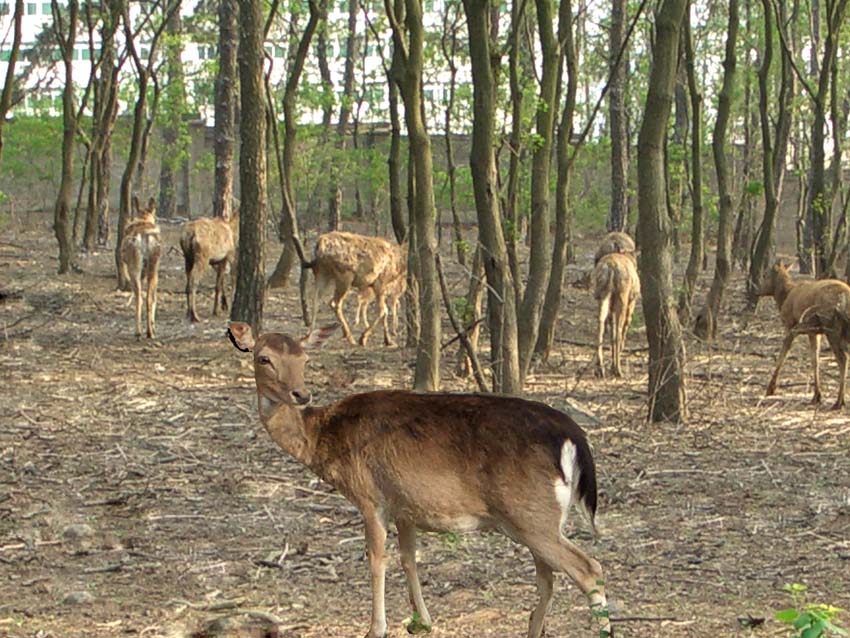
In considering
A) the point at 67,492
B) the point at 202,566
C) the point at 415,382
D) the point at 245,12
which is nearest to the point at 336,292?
the point at 245,12

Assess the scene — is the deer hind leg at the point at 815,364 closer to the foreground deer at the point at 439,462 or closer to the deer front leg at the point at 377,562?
the foreground deer at the point at 439,462

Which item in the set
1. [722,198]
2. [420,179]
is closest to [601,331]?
[722,198]

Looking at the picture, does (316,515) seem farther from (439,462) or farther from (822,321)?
(822,321)

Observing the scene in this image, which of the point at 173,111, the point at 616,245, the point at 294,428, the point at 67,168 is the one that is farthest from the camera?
the point at 173,111

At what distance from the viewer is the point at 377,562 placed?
655cm

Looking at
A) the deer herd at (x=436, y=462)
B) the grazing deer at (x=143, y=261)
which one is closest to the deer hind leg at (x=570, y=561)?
the deer herd at (x=436, y=462)

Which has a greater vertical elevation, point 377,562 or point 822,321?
point 822,321

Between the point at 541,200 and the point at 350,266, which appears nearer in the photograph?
the point at 541,200

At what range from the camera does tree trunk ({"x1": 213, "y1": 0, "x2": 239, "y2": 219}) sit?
2336cm

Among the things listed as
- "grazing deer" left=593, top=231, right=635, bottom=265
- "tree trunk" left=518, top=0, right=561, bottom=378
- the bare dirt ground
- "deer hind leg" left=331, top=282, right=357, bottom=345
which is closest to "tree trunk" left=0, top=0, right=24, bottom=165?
the bare dirt ground

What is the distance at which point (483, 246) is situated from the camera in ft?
35.7

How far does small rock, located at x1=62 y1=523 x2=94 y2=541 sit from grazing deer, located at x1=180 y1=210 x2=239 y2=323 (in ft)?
30.7

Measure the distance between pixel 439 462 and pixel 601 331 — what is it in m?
9.05

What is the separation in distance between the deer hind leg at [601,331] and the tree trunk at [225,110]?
9264mm
